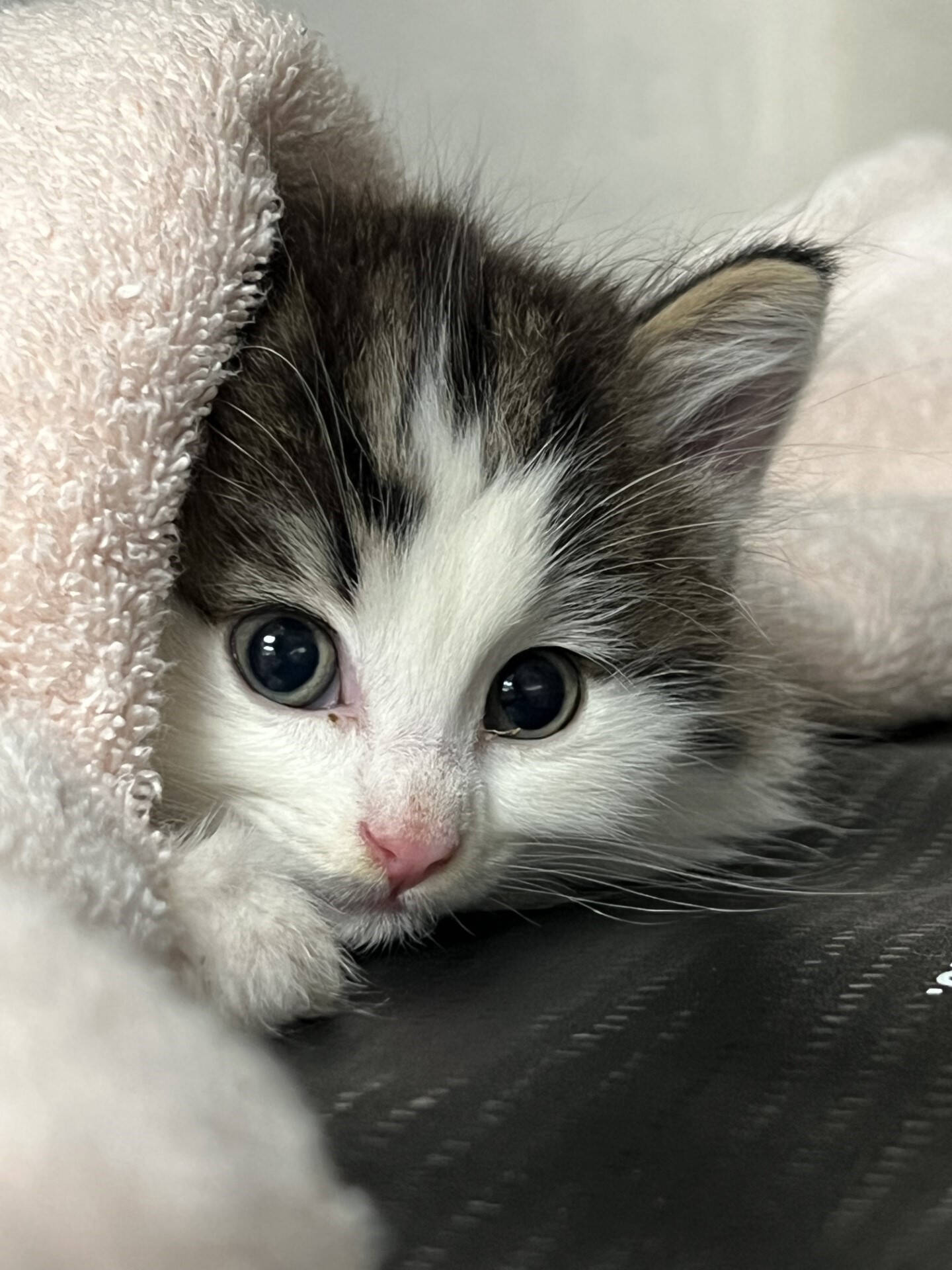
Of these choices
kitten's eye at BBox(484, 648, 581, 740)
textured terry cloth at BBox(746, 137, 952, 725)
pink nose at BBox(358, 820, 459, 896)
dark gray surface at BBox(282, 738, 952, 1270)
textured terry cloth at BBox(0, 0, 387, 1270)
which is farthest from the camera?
textured terry cloth at BBox(746, 137, 952, 725)

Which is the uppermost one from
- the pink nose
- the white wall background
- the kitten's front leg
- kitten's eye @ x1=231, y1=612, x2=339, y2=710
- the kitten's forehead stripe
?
the white wall background

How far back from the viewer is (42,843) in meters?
0.76

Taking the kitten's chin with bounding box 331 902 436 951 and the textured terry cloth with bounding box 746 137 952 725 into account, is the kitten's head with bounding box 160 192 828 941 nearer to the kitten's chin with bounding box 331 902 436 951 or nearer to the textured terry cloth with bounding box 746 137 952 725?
the kitten's chin with bounding box 331 902 436 951

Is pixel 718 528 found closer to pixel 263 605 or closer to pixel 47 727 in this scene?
pixel 263 605

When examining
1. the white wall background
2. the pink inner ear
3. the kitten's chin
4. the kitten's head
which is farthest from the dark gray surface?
the white wall background

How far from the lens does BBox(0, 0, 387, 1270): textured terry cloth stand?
1.64 feet

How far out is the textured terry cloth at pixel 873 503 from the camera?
1.68 meters

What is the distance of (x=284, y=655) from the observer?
1135 mm

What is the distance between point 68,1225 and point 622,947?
2.18 feet

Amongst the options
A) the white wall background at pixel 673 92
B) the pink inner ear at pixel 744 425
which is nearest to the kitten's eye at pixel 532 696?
the pink inner ear at pixel 744 425

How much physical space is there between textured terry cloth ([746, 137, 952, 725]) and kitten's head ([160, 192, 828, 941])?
0.78ft

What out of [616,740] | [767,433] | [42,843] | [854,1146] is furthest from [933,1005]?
[767,433]

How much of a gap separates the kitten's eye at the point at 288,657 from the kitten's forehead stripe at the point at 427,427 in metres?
0.03

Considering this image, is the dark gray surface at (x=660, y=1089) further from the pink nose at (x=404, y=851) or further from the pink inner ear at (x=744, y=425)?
the pink inner ear at (x=744, y=425)
